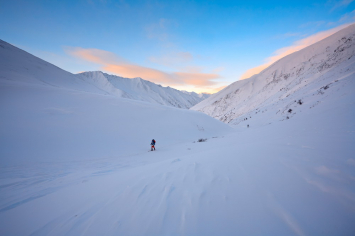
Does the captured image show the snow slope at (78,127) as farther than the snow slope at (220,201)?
Yes

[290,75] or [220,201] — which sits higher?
[290,75]

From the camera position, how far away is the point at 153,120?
14102mm

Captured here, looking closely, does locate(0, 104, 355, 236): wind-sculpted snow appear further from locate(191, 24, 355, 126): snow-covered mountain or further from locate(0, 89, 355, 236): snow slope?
locate(191, 24, 355, 126): snow-covered mountain

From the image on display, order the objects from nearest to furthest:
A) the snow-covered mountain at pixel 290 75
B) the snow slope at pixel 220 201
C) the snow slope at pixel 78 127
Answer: the snow slope at pixel 220 201, the snow slope at pixel 78 127, the snow-covered mountain at pixel 290 75

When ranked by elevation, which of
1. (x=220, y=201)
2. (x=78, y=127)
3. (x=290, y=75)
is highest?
(x=290, y=75)

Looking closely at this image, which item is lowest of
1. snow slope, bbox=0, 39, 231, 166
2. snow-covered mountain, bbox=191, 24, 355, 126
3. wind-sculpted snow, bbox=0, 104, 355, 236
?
wind-sculpted snow, bbox=0, 104, 355, 236

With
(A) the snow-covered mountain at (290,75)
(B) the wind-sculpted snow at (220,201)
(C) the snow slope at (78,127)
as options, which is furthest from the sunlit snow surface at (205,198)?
(A) the snow-covered mountain at (290,75)

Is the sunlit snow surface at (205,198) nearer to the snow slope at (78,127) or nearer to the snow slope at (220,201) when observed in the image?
the snow slope at (220,201)

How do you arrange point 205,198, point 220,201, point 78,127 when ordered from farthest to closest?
1. point 78,127
2. point 205,198
3. point 220,201

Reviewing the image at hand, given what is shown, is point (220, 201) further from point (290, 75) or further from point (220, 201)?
point (290, 75)

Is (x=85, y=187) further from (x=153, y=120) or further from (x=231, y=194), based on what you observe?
(x=153, y=120)

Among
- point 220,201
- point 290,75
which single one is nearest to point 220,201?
point 220,201

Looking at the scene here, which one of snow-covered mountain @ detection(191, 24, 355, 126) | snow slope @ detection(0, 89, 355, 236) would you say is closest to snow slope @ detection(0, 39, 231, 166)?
snow slope @ detection(0, 89, 355, 236)

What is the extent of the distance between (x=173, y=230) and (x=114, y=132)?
33.3 feet
